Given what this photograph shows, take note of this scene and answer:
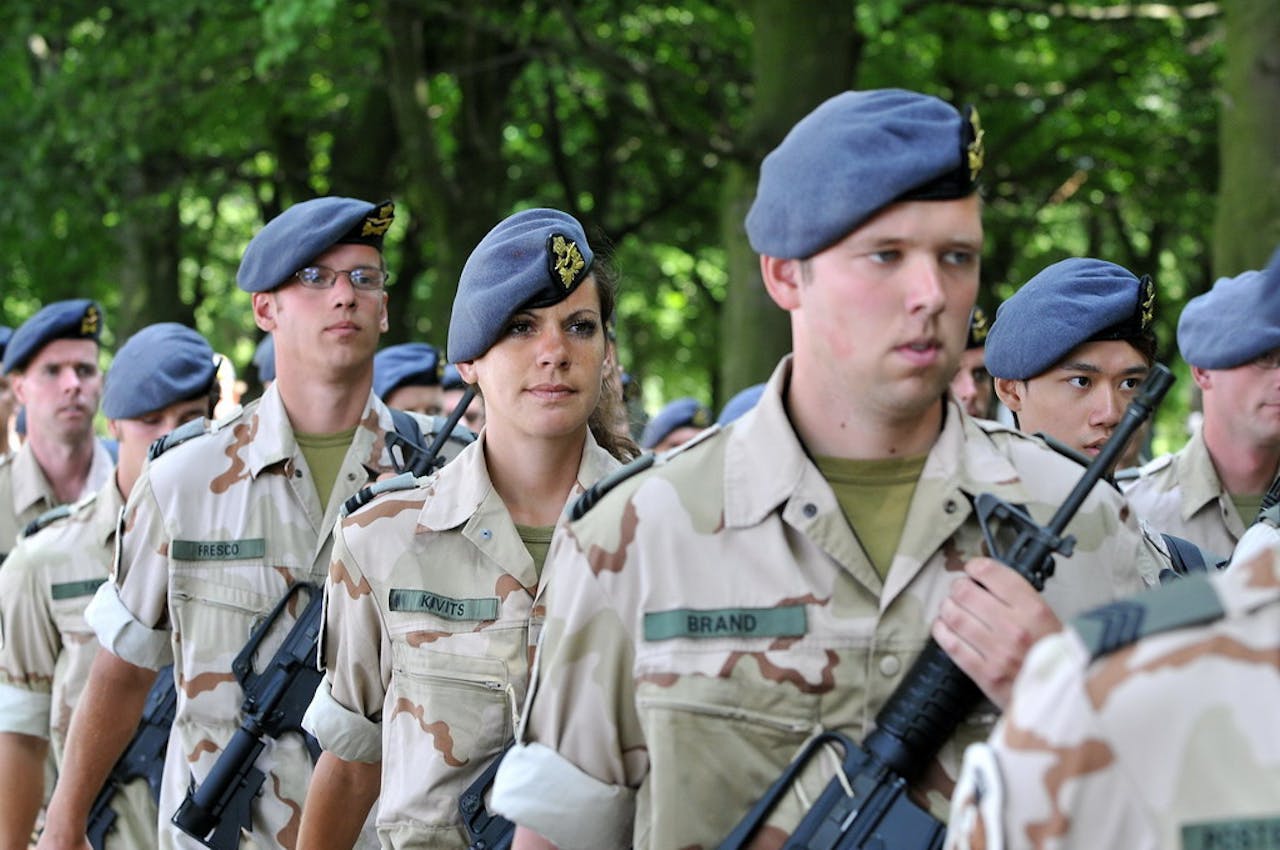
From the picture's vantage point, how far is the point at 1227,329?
545cm

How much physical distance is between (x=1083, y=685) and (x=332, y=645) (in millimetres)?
2678

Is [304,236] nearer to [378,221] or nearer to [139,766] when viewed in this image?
[378,221]

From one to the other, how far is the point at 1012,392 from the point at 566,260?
4.40ft

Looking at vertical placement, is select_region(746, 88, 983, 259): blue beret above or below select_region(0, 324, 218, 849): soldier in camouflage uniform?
above

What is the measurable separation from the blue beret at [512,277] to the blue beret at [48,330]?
4.24 metres

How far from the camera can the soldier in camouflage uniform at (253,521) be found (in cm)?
531

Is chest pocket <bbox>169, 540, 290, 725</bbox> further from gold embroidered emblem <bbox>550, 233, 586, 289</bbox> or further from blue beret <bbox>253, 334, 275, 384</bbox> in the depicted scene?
blue beret <bbox>253, 334, 275, 384</bbox>

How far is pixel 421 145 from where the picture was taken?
15.9 meters

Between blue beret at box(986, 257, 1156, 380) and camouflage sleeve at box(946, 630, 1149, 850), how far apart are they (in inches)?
106

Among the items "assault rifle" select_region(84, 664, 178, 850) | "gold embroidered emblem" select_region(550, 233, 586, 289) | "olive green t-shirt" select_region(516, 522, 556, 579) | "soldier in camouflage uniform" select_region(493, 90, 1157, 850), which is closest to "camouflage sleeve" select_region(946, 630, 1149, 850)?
"soldier in camouflage uniform" select_region(493, 90, 1157, 850)

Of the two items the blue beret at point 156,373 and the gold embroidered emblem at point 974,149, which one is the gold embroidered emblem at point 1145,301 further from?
the blue beret at point 156,373

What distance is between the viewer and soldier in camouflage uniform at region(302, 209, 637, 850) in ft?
14.0

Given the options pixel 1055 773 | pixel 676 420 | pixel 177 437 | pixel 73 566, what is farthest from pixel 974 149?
pixel 676 420

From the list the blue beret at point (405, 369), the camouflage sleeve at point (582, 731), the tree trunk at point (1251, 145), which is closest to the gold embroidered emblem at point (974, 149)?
the camouflage sleeve at point (582, 731)
